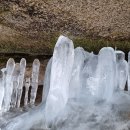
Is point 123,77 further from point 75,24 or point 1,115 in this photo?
point 1,115

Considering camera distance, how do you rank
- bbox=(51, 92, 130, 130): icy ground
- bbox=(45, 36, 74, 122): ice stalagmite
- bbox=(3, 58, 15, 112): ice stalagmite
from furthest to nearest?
bbox=(3, 58, 15, 112): ice stalagmite < bbox=(45, 36, 74, 122): ice stalagmite < bbox=(51, 92, 130, 130): icy ground

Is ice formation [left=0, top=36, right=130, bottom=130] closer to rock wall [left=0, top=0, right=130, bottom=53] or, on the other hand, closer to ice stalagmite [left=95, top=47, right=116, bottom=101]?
ice stalagmite [left=95, top=47, right=116, bottom=101]

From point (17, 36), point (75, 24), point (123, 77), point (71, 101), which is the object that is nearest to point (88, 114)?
point (71, 101)

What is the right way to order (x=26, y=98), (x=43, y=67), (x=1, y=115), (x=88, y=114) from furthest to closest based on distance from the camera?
(x=43, y=67) → (x=26, y=98) → (x=1, y=115) → (x=88, y=114)

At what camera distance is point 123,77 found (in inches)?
88.7

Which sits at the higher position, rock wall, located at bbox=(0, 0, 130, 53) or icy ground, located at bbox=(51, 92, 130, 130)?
rock wall, located at bbox=(0, 0, 130, 53)

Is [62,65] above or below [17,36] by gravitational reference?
below

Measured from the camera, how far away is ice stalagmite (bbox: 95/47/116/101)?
2.19 meters

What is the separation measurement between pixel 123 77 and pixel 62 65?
0.36m

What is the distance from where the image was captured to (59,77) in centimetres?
212

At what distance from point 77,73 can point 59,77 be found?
17 cm

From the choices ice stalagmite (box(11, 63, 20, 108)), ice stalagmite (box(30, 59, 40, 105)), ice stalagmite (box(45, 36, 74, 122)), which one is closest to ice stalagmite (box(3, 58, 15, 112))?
ice stalagmite (box(11, 63, 20, 108))

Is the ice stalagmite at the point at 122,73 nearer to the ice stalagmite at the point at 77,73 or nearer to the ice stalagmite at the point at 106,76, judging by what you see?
the ice stalagmite at the point at 106,76

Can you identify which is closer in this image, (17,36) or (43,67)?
(17,36)
